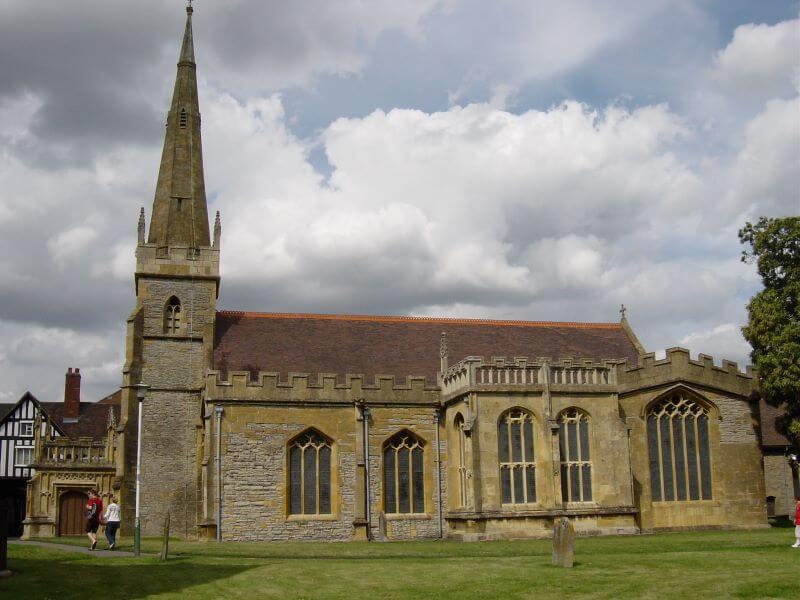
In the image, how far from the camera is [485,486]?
29.4 m

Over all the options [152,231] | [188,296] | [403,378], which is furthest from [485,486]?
[152,231]

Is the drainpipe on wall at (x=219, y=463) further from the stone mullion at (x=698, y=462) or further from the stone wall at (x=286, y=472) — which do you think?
the stone mullion at (x=698, y=462)

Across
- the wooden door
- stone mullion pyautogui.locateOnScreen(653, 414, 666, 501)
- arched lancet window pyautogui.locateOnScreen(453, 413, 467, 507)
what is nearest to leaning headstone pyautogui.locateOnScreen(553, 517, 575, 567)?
arched lancet window pyautogui.locateOnScreen(453, 413, 467, 507)

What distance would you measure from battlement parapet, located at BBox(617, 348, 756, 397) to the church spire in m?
18.4

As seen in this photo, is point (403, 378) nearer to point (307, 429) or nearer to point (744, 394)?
point (307, 429)

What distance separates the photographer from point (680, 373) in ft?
103

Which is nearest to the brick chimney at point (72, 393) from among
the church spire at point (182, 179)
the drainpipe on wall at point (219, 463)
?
the church spire at point (182, 179)

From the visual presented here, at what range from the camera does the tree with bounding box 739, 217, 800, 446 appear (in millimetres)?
29578

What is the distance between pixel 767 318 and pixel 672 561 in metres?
14.3

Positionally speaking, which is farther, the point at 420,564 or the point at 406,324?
the point at 406,324

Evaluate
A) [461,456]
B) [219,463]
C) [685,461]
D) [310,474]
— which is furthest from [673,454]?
[219,463]

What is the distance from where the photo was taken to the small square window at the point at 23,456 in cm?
5138

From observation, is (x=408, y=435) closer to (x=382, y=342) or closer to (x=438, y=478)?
(x=438, y=478)

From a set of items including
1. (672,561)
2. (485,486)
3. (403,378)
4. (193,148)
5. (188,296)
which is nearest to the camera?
(672,561)
